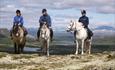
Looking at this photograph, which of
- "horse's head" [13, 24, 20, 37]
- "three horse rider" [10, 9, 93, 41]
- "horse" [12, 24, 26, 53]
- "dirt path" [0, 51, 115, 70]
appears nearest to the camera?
"dirt path" [0, 51, 115, 70]

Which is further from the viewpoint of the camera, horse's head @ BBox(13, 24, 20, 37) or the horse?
the horse

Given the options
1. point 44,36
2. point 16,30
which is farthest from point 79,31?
point 16,30

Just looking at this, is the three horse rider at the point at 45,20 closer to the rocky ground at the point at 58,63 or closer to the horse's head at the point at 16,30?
the horse's head at the point at 16,30

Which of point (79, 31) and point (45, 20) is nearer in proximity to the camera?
point (45, 20)

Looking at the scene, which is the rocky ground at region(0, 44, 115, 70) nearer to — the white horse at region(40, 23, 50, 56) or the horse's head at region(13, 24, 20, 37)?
the white horse at region(40, 23, 50, 56)

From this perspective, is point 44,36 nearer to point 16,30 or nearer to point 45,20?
point 45,20

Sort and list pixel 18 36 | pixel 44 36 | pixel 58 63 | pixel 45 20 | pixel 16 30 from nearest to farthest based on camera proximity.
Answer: pixel 58 63 → pixel 45 20 → pixel 44 36 → pixel 16 30 → pixel 18 36

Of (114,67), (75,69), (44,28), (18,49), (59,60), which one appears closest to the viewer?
(114,67)

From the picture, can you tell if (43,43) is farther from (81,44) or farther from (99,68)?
(99,68)

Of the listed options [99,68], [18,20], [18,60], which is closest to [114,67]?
[99,68]

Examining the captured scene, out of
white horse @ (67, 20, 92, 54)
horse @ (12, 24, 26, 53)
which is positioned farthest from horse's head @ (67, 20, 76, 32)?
horse @ (12, 24, 26, 53)

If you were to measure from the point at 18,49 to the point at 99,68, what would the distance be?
1789cm

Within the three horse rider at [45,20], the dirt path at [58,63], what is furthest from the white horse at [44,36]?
the dirt path at [58,63]

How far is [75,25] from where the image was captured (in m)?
37.1
